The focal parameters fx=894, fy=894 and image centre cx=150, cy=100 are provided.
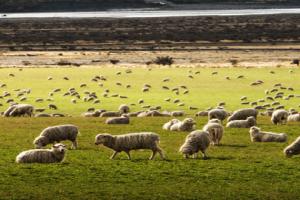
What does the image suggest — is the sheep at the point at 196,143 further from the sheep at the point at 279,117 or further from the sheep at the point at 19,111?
the sheep at the point at 19,111

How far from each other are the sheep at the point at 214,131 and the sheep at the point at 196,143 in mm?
1524

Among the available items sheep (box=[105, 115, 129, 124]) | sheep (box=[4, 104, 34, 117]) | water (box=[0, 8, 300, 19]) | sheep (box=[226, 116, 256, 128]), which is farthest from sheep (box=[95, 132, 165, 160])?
water (box=[0, 8, 300, 19])

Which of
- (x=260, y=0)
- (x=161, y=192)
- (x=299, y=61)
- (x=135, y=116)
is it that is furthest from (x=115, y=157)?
(x=260, y=0)

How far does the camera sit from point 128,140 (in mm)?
18469

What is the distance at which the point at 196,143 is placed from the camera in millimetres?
18453

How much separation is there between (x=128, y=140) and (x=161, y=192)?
264 centimetres

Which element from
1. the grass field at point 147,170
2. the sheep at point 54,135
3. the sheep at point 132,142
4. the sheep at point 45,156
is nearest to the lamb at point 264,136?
the grass field at point 147,170

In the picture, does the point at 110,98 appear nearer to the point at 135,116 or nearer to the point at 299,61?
the point at 135,116

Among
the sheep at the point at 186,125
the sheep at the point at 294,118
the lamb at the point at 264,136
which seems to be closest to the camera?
the lamb at the point at 264,136

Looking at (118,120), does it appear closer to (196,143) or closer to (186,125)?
(186,125)

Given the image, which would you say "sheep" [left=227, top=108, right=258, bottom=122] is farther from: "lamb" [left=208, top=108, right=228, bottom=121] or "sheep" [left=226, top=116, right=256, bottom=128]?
"sheep" [left=226, top=116, right=256, bottom=128]

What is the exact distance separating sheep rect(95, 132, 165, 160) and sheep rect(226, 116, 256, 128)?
5.24 metres

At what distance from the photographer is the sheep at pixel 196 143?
18328 millimetres

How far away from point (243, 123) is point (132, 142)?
19.4 feet
